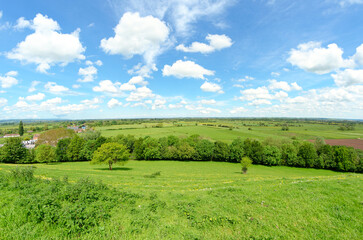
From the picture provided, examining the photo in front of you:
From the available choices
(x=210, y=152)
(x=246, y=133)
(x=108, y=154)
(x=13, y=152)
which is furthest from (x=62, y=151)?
(x=246, y=133)

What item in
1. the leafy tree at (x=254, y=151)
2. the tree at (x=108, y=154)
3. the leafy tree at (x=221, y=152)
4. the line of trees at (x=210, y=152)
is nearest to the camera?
the tree at (x=108, y=154)

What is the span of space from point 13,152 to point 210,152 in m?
79.6

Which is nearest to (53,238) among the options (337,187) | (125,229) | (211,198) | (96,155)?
(125,229)

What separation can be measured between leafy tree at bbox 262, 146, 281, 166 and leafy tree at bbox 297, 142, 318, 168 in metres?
7.86

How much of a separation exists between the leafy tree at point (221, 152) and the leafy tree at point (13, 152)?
79.7 metres

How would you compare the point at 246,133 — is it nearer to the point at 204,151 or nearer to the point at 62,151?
the point at 204,151

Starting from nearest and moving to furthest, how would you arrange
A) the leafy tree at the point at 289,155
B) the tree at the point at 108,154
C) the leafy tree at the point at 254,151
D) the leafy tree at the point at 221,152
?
the tree at the point at 108,154
the leafy tree at the point at 289,155
the leafy tree at the point at 254,151
the leafy tree at the point at 221,152

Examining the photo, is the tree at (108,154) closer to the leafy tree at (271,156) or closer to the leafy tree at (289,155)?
the leafy tree at (271,156)

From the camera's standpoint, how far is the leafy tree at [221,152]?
6638 cm

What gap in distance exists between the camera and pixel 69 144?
217 feet

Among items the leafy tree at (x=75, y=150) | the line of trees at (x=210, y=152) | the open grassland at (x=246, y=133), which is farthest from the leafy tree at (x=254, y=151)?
the leafy tree at (x=75, y=150)

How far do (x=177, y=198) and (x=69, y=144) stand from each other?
75285mm

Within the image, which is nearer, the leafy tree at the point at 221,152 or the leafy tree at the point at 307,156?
the leafy tree at the point at 307,156

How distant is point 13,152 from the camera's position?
184ft
